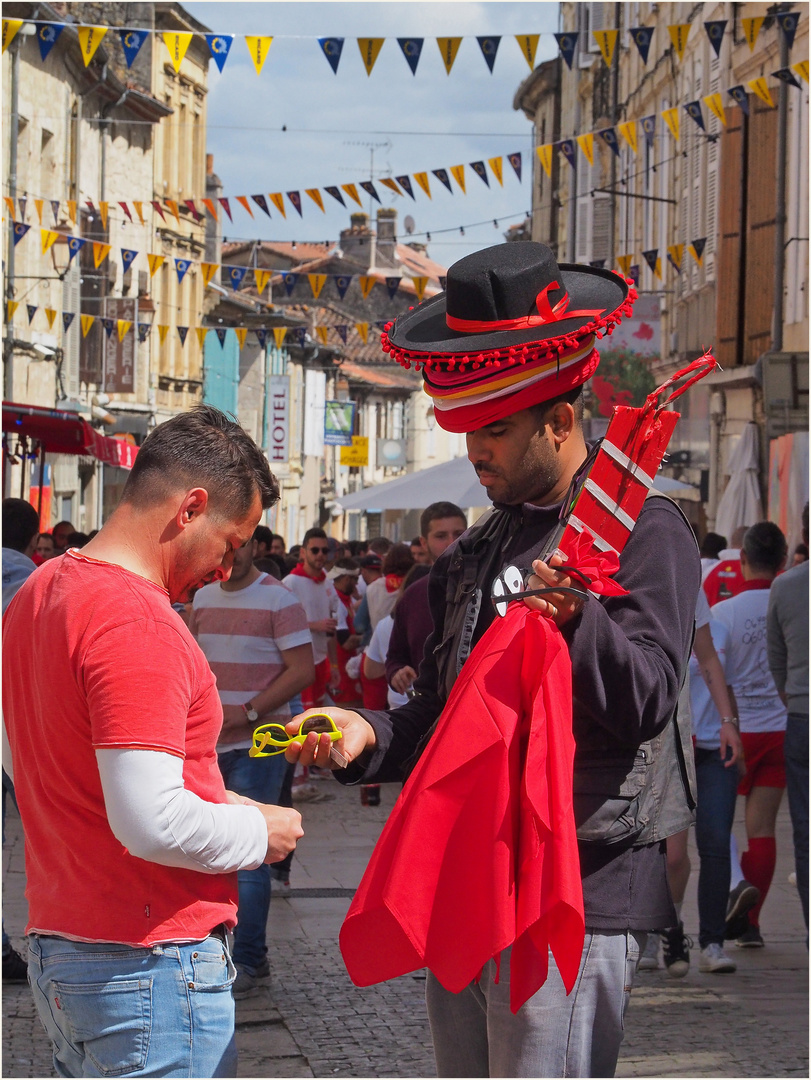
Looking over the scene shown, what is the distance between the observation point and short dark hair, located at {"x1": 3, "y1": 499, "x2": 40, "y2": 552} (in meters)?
6.40

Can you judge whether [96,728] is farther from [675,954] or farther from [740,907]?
[740,907]

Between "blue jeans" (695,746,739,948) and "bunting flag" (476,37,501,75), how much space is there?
23.9 feet

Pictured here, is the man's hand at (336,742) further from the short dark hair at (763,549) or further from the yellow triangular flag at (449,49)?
the yellow triangular flag at (449,49)

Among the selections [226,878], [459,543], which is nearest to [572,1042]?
[226,878]

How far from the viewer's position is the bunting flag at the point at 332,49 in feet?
37.3

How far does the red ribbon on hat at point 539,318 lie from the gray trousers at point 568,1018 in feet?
3.66

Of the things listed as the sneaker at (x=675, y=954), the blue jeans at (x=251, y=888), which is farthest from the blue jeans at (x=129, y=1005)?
the sneaker at (x=675, y=954)

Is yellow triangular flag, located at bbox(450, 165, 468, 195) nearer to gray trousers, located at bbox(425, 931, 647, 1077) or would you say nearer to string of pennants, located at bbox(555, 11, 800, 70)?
string of pennants, located at bbox(555, 11, 800, 70)

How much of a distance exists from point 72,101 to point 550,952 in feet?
87.8

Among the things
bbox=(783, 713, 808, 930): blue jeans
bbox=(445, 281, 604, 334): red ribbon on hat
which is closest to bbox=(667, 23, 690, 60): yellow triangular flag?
bbox=(783, 713, 808, 930): blue jeans

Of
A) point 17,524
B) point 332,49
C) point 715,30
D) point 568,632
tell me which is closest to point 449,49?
point 332,49

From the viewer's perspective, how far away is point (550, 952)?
2.42m

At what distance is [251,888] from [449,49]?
815 centimetres

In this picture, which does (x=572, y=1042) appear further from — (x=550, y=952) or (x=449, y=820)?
(x=449, y=820)
